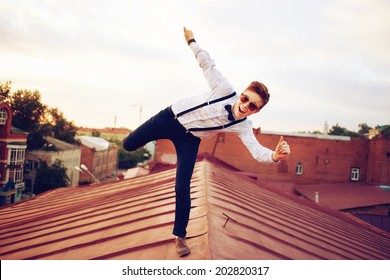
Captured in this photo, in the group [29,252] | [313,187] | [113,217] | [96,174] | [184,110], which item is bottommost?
[96,174]

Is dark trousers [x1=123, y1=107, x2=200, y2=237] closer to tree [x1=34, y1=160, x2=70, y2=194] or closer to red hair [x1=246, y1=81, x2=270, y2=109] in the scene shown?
red hair [x1=246, y1=81, x2=270, y2=109]

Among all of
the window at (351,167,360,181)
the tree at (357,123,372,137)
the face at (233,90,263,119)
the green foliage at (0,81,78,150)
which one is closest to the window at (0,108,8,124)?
the green foliage at (0,81,78,150)

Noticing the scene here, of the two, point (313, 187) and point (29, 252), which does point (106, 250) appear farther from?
point (313, 187)

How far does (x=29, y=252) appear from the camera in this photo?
276 centimetres

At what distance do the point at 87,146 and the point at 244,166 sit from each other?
18396 mm

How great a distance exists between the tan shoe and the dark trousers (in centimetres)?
5

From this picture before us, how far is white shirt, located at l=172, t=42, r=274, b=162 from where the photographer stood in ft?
6.88

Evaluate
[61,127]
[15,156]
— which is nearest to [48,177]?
[15,156]

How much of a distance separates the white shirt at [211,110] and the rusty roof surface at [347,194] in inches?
468

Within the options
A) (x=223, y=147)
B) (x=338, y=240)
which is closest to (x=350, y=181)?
(x=223, y=147)

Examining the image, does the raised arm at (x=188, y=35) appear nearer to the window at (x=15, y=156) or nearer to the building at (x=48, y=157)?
the window at (x=15, y=156)

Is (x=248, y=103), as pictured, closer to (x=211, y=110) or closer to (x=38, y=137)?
(x=211, y=110)

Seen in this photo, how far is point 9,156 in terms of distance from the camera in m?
17.8

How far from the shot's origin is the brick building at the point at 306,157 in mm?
18984
